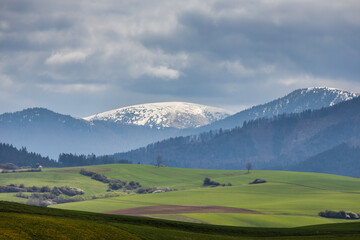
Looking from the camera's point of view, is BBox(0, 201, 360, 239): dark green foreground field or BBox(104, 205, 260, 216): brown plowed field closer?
BBox(0, 201, 360, 239): dark green foreground field

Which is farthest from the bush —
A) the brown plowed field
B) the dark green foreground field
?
the dark green foreground field

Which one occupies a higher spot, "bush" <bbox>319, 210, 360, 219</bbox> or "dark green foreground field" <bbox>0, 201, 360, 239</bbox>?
"dark green foreground field" <bbox>0, 201, 360, 239</bbox>

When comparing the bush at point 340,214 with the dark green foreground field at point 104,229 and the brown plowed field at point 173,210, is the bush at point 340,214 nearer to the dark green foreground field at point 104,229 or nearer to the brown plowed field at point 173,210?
the brown plowed field at point 173,210

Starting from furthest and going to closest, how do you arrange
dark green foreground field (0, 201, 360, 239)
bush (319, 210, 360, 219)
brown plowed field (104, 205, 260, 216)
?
brown plowed field (104, 205, 260, 216) → bush (319, 210, 360, 219) → dark green foreground field (0, 201, 360, 239)

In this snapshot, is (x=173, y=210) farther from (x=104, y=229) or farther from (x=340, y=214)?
(x=104, y=229)

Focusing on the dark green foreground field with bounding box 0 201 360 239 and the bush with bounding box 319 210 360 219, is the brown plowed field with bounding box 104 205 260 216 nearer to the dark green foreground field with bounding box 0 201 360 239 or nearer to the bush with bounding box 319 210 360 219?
the bush with bounding box 319 210 360 219

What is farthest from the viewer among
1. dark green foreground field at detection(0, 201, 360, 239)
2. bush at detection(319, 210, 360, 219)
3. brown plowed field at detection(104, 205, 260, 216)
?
brown plowed field at detection(104, 205, 260, 216)

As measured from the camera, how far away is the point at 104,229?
209 feet

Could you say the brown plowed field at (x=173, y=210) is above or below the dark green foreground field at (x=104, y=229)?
below

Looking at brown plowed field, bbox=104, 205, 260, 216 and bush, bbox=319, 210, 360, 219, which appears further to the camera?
brown plowed field, bbox=104, 205, 260, 216

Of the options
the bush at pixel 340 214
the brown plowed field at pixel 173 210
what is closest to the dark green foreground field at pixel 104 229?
the bush at pixel 340 214

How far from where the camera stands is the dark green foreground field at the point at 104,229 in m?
54.9

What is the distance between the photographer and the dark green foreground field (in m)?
54.9

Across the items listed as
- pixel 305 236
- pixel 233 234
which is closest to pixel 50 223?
pixel 233 234
